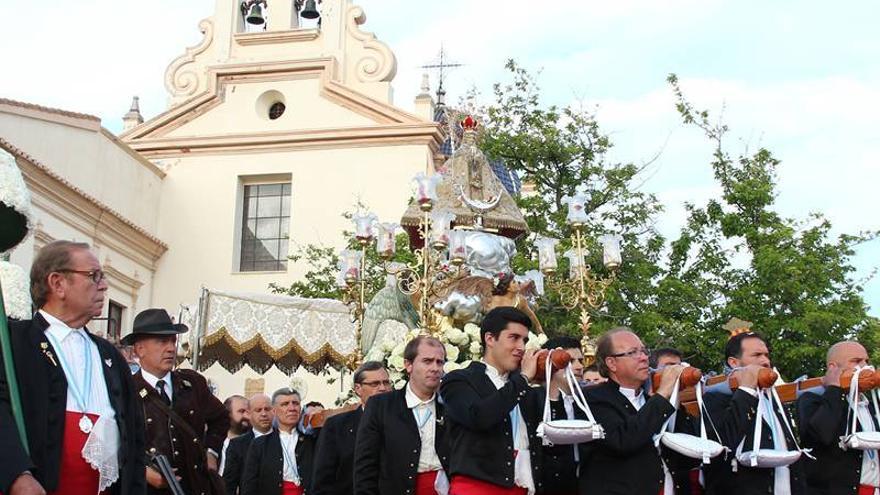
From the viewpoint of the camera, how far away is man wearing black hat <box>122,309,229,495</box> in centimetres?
591

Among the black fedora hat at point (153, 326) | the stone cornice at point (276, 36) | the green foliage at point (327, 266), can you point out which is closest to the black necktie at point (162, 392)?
the black fedora hat at point (153, 326)

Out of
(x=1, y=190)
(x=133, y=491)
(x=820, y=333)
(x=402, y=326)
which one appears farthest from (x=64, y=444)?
(x=820, y=333)

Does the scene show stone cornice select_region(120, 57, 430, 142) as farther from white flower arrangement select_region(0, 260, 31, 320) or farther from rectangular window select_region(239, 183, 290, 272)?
white flower arrangement select_region(0, 260, 31, 320)

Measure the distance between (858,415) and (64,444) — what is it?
171 inches

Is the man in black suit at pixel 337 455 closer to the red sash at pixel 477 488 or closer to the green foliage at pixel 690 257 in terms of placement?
the red sash at pixel 477 488

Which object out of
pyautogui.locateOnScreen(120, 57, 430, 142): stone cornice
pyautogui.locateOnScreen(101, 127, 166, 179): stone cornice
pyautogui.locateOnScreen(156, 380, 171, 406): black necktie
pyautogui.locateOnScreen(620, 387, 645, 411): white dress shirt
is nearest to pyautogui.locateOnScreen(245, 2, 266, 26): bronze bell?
pyautogui.locateOnScreen(120, 57, 430, 142): stone cornice

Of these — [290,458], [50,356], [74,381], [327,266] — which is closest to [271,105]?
[327,266]

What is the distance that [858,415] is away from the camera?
20.6ft

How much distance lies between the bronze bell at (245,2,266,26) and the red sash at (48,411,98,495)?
25.9 meters

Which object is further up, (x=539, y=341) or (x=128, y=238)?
(x=128, y=238)

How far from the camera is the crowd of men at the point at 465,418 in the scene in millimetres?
4426

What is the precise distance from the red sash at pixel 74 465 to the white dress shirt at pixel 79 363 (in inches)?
2.8

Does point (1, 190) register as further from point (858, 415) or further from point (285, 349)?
point (285, 349)

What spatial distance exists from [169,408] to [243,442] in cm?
290
